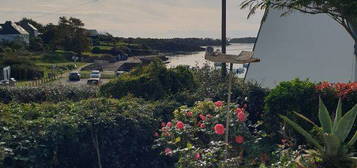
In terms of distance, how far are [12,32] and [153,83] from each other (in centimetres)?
8334

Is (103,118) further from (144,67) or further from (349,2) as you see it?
(349,2)

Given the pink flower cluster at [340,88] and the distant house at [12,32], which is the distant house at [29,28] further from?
the pink flower cluster at [340,88]

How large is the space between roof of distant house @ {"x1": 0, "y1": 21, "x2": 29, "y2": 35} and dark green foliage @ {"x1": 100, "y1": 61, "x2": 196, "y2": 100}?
80.5 meters

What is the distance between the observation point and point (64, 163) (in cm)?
749

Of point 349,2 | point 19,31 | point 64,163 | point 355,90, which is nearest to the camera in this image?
point 64,163

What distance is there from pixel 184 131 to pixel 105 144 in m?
1.17

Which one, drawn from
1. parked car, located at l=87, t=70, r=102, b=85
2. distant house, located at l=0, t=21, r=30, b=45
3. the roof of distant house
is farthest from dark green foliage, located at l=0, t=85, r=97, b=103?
the roof of distant house

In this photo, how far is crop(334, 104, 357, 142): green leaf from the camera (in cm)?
589

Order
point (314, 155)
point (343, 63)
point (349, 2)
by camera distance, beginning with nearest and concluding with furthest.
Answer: point (314, 155)
point (349, 2)
point (343, 63)

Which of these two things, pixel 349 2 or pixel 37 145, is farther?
pixel 349 2

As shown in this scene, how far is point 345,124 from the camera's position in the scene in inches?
232

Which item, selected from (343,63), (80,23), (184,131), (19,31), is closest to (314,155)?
(184,131)

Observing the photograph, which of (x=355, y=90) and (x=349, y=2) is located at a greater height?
(x=349, y=2)

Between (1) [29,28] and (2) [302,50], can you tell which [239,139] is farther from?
(1) [29,28]
